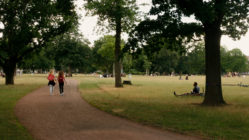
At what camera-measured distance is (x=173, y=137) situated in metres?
7.01

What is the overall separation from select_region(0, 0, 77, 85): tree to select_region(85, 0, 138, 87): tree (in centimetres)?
321

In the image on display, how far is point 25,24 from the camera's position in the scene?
25844mm

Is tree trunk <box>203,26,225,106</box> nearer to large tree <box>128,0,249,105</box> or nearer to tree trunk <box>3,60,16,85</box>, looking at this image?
large tree <box>128,0,249,105</box>

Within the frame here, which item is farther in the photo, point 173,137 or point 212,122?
point 212,122

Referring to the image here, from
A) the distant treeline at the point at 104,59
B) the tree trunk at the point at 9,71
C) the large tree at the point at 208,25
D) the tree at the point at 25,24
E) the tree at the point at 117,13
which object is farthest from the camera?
the distant treeline at the point at 104,59

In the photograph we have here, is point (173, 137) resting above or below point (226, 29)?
below

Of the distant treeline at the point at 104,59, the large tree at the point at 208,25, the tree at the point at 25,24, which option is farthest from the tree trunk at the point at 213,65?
the distant treeline at the point at 104,59

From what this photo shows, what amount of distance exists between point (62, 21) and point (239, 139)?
92.0 ft

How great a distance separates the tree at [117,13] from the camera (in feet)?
86.1

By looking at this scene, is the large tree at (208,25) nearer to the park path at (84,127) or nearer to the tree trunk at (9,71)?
the park path at (84,127)

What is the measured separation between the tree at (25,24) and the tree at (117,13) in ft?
10.5

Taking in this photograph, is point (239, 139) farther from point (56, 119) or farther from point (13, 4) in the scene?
point (13, 4)

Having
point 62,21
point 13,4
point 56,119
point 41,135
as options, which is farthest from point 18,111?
point 62,21

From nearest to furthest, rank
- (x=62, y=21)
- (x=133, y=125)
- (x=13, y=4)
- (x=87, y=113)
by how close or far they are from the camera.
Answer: (x=133, y=125)
(x=87, y=113)
(x=13, y=4)
(x=62, y=21)
